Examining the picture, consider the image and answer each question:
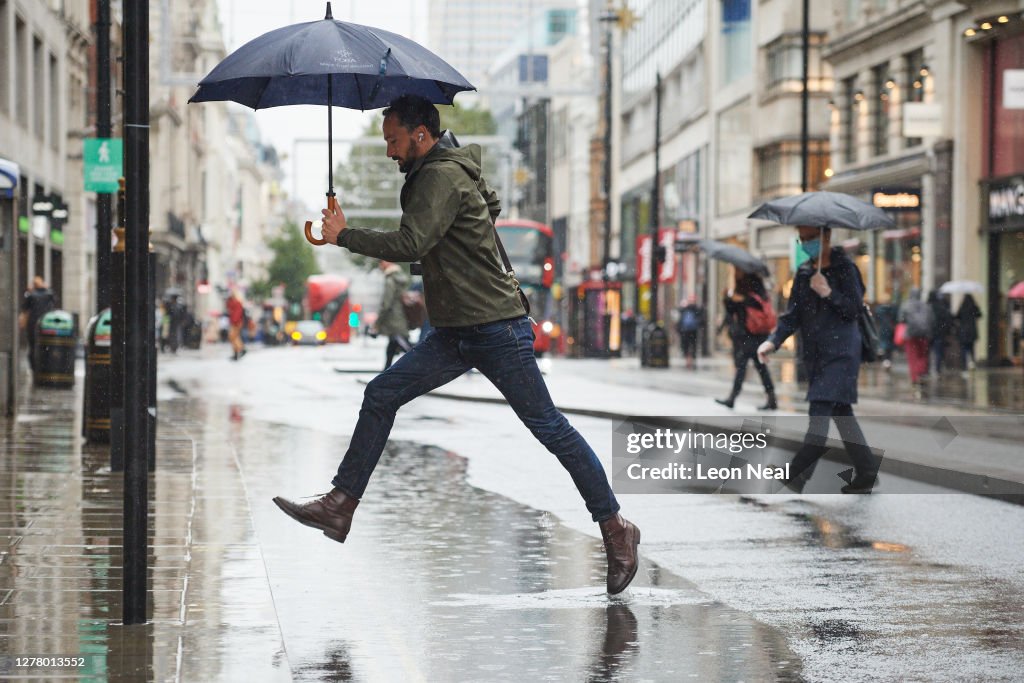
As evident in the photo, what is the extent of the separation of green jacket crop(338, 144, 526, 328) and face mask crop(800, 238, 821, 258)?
5.14 metres

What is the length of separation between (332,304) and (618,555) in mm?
84141

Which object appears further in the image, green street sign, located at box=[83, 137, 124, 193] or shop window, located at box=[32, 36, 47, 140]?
shop window, located at box=[32, 36, 47, 140]

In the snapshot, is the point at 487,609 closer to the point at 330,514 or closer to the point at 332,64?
the point at 330,514

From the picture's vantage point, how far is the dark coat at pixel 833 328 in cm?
1143

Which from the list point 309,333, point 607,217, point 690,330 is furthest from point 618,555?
point 309,333

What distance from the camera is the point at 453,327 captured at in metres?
6.92

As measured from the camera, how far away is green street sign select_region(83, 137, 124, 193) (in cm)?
1878

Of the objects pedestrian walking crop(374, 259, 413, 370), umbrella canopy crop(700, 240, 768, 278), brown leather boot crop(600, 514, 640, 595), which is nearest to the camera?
brown leather boot crop(600, 514, 640, 595)

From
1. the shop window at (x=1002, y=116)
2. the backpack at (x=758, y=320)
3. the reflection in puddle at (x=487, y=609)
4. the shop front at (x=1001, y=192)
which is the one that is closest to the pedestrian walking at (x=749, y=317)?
the backpack at (x=758, y=320)

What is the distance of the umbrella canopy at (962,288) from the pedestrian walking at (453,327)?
27.6m

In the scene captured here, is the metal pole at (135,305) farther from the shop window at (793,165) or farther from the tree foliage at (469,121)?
the tree foliage at (469,121)

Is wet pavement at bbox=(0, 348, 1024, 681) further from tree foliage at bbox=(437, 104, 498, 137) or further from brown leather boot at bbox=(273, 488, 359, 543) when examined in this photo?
tree foliage at bbox=(437, 104, 498, 137)

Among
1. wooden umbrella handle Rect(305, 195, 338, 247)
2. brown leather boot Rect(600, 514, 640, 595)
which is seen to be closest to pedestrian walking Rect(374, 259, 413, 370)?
brown leather boot Rect(600, 514, 640, 595)

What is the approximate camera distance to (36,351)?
25.7 m
